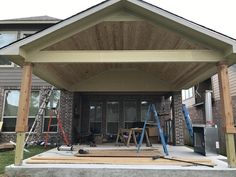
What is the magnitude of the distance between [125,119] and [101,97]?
5.09 feet

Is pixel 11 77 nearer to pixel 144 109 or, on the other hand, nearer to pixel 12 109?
pixel 12 109

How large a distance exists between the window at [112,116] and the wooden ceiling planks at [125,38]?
4338 mm

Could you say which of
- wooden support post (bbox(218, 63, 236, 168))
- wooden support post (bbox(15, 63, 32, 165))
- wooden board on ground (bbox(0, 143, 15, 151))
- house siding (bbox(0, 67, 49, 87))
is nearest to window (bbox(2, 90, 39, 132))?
house siding (bbox(0, 67, 49, 87))

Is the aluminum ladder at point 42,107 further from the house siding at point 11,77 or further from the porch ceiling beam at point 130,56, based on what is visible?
the porch ceiling beam at point 130,56

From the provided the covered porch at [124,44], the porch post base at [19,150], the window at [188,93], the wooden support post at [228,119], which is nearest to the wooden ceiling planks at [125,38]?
the covered porch at [124,44]

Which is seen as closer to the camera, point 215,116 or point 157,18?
point 157,18

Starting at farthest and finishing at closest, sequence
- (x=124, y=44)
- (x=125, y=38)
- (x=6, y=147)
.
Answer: (x=6, y=147)
(x=124, y=44)
(x=125, y=38)

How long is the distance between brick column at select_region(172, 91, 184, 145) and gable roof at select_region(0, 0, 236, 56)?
4.41 metres

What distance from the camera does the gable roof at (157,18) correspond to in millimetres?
4938

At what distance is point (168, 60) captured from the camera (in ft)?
16.8

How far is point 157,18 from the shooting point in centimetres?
526

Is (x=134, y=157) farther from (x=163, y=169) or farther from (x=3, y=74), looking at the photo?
(x=3, y=74)

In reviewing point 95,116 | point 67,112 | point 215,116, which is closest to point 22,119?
point 67,112

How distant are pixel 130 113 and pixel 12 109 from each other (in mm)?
5425
